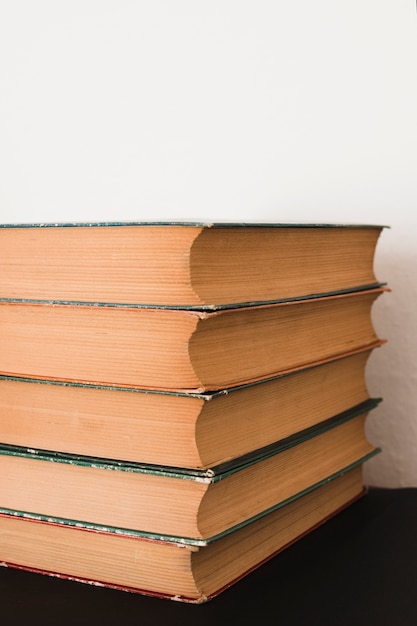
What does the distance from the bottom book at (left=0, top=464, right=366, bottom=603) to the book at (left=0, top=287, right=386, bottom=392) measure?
0.34 feet

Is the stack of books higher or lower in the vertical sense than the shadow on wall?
lower

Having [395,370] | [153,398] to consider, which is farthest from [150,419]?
[395,370]

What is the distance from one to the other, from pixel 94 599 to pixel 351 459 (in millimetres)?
284

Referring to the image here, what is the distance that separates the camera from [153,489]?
0.56m

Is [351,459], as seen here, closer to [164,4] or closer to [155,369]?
[155,369]

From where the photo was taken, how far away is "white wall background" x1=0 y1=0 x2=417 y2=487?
2.79 ft

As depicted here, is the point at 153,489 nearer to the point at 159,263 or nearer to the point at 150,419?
the point at 150,419

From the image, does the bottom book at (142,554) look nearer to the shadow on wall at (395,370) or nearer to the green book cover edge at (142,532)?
the green book cover edge at (142,532)

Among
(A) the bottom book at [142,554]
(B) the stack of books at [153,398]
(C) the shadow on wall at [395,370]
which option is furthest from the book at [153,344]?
(C) the shadow on wall at [395,370]

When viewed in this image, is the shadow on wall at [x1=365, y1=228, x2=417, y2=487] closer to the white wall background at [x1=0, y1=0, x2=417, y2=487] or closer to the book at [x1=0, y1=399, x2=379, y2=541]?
the white wall background at [x1=0, y1=0, x2=417, y2=487]

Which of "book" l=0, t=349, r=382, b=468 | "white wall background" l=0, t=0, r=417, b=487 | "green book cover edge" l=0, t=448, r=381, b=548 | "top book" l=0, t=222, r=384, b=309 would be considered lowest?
"green book cover edge" l=0, t=448, r=381, b=548

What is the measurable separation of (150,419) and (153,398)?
0.05 feet

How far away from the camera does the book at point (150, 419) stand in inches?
21.4

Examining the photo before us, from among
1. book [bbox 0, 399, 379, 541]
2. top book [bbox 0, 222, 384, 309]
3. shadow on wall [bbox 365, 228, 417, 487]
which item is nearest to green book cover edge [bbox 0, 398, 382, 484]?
book [bbox 0, 399, 379, 541]
